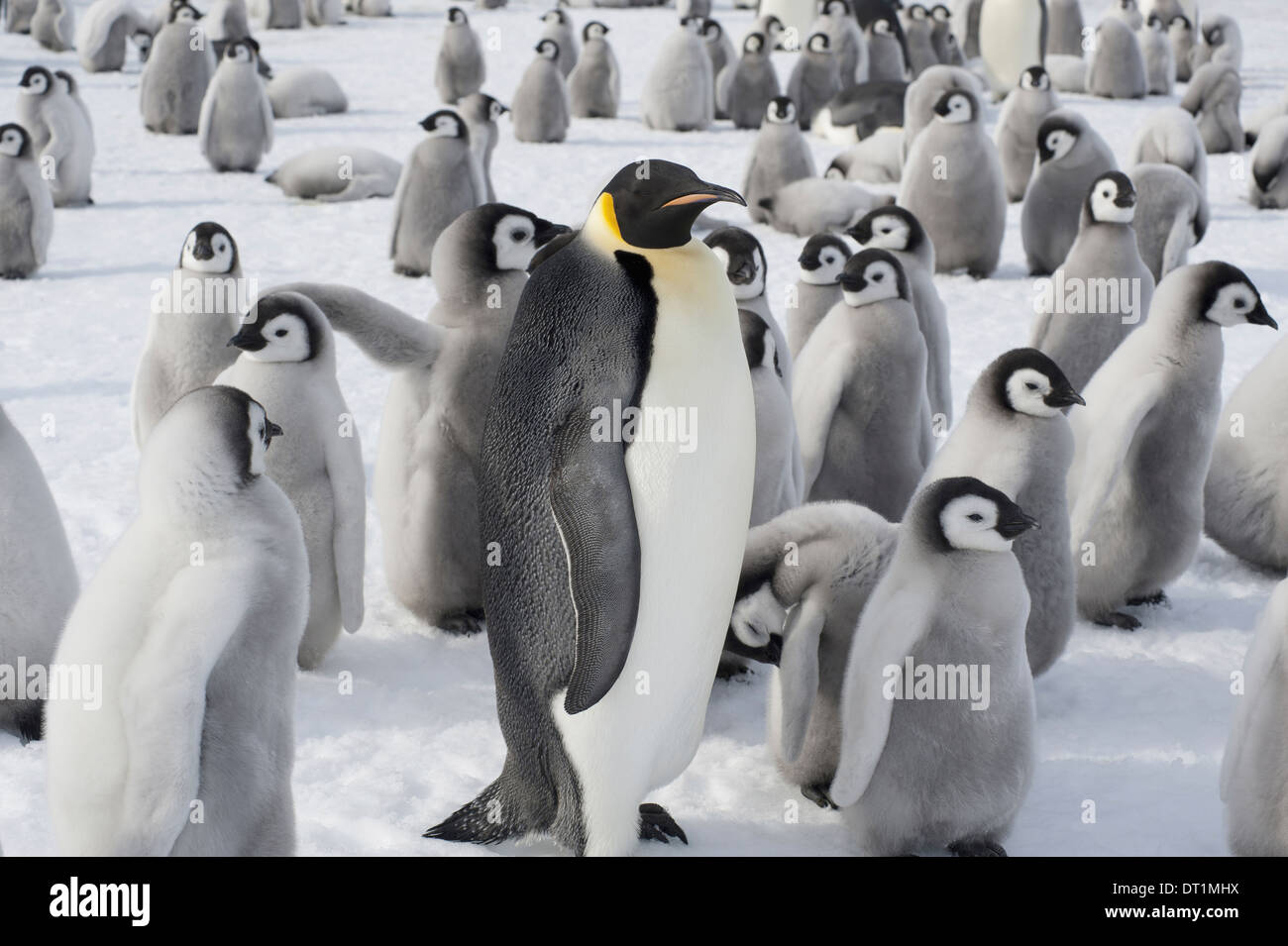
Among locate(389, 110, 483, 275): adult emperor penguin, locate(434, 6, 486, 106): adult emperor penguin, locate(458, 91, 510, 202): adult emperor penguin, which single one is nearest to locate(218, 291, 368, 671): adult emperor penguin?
locate(389, 110, 483, 275): adult emperor penguin

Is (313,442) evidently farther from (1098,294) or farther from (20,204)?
(20,204)

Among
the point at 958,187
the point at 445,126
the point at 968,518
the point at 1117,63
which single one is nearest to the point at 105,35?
the point at 445,126

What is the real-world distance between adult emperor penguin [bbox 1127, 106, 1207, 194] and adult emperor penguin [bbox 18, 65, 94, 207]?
5.62 metres

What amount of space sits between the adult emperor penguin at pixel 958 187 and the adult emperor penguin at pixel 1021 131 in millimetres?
1482

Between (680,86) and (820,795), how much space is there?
903cm

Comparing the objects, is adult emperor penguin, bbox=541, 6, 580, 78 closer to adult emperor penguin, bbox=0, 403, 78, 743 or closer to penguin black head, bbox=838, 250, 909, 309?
penguin black head, bbox=838, 250, 909, 309

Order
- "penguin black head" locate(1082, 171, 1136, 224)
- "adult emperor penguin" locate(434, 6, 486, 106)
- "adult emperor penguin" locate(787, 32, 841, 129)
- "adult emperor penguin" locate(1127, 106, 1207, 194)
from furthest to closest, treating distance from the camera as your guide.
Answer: "adult emperor penguin" locate(434, 6, 486, 106) → "adult emperor penguin" locate(787, 32, 841, 129) → "adult emperor penguin" locate(1127, 106, 1207, 194) → "penguin black head" locate(1082, 171, 1136, 224)

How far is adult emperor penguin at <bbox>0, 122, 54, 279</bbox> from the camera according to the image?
6.49 m

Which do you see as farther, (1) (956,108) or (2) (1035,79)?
(2) (1035,79)

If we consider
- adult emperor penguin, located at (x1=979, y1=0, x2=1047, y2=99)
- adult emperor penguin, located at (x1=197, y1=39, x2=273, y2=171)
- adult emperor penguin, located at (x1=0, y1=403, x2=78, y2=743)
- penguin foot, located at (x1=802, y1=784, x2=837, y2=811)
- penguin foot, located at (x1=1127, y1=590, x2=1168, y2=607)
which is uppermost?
adult emperor penguin, located at (x1=979, y1=0, x2=1047, y2=99)

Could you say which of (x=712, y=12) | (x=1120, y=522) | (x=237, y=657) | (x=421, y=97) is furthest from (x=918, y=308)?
(x=712, y=12)

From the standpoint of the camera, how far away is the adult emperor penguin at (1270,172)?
802 centimetres

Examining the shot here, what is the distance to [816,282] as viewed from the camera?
4.52 meters

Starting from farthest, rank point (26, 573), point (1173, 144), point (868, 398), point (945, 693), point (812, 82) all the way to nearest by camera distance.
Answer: point (812, 82), point (1173, 144), point (868, 398), point (26, 573), point (945, 693)
